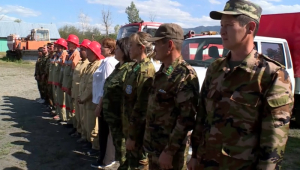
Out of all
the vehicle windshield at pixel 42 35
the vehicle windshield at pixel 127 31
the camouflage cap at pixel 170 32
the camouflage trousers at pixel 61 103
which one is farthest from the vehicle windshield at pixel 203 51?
the vehicle windshield at pixel 42 35

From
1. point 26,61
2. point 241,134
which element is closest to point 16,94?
point 241,134

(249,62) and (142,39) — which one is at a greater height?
(142,39)

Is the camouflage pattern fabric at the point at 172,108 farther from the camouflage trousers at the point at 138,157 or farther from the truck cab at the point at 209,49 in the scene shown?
the truck cab at the point at 209,49

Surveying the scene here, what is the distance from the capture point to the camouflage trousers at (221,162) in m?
1.83

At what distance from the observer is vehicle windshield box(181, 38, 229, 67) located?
18.2 feet

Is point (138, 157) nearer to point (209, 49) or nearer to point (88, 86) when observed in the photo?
point (88, 86)

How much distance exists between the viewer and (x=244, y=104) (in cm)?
179

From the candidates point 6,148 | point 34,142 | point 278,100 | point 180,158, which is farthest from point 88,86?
point 278,100

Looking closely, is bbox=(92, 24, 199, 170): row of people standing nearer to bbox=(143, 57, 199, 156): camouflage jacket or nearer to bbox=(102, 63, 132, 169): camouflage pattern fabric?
bbox=(143, 57, 199, 156): camouflage jacket

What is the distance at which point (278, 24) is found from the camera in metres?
7.75

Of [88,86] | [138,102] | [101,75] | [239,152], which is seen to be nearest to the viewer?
[239,152]

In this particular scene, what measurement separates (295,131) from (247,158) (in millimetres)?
6019

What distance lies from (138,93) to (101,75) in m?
1.51

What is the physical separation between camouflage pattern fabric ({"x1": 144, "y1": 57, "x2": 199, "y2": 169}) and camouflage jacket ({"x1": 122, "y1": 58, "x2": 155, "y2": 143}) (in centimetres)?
32
